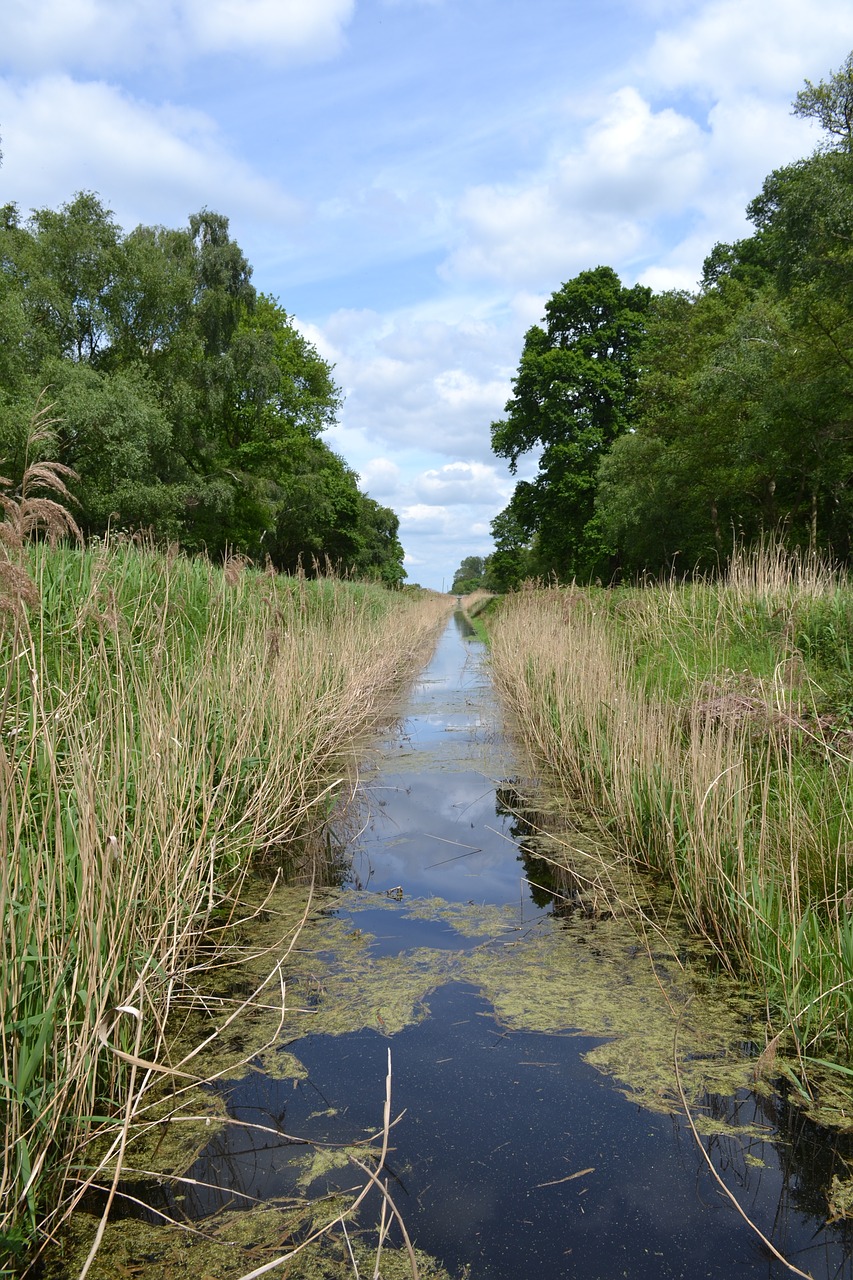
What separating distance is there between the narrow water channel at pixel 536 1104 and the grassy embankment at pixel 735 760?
29 cm

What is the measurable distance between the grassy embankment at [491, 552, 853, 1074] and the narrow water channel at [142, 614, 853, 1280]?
0.29m

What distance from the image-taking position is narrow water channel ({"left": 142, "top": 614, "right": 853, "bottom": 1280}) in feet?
6.08

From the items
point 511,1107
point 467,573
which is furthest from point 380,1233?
point 467,573

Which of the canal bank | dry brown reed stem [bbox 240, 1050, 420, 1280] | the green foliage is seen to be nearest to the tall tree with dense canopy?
the canal bank

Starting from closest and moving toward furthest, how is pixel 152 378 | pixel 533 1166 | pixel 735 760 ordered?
pixel 533 1166
pixel 735 760
pixel 152 378

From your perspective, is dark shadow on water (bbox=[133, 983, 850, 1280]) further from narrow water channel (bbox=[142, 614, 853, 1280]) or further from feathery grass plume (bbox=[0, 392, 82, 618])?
feathery grass plume (bbox=[0, 392, 82, 618])

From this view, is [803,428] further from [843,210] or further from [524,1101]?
[524,1101]

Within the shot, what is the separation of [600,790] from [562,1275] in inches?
148

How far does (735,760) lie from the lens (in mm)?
3898

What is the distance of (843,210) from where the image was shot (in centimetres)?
1384

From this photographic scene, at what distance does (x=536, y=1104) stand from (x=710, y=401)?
63.1 ft

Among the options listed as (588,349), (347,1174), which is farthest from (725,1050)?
(588,349)

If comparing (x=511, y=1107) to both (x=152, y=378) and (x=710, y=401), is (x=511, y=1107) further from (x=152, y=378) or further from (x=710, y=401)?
(x=152, y=378)

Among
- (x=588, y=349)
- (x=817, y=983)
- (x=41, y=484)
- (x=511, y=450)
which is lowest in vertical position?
(x=817, y=983)
